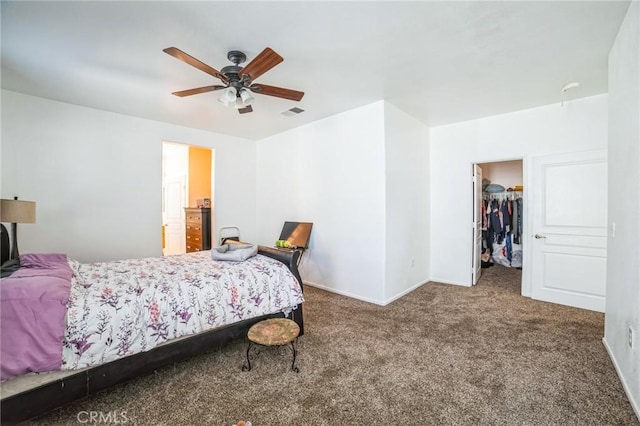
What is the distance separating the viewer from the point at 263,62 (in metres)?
2.10

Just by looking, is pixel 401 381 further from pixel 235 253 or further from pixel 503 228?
pixel 503 228

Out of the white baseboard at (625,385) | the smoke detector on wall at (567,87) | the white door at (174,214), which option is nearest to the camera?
the white baseboard at (625,385)

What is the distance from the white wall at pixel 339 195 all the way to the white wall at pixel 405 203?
0.46 feet

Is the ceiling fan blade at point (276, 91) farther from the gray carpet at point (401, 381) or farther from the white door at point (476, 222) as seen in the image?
the white door at point (476, 222)

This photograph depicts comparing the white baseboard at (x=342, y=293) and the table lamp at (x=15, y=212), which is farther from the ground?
the table lamp at (x=15, y=212)

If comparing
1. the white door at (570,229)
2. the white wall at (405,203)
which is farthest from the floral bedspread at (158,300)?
the white door at (570,229)

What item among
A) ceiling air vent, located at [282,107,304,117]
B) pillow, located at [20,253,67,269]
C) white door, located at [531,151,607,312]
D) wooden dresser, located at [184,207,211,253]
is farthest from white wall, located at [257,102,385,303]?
pillow, located at [20,253,67,269]

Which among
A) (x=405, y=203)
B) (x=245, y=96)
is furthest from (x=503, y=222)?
(x=245, y=96)

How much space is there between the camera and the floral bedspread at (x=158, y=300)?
1.75 m

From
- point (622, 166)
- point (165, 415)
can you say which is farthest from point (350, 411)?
point (622, 166)

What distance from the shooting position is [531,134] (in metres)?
3.91

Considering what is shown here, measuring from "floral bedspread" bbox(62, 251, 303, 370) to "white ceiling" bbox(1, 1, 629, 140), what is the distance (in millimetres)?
1929

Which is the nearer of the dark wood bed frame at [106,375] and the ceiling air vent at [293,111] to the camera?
the dark wood bed frame at [106,375]

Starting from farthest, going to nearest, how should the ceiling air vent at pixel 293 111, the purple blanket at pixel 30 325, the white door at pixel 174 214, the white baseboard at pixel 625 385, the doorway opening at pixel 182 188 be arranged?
the white door at pixel 174 214, the doorway opening at pixel 182 188, the ceiling air vent at pixel 293 111, the white baseboard at pixel 625 385, the purple blanket at pixel 30 325
